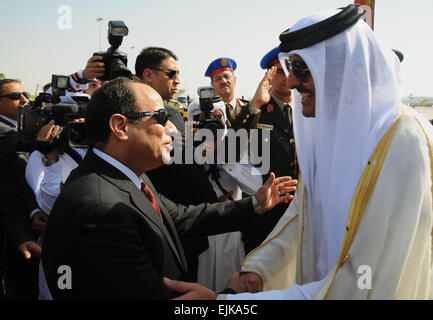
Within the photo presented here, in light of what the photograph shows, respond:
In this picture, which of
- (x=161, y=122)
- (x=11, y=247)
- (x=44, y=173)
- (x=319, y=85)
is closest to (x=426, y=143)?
(x=319, y=85)

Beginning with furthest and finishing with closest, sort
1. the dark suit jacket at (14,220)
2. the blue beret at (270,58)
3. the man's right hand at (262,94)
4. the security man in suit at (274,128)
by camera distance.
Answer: the blue beret at (270,58), the man's right hand at (262,94), the security man in suit at (274,128), the dark suit jacket at (14,220)

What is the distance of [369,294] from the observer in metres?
1.57

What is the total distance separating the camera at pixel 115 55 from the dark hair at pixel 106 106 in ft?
3.77

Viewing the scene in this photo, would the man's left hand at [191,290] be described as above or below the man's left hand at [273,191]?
below

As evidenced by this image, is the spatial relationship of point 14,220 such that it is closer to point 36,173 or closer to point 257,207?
point 36,173

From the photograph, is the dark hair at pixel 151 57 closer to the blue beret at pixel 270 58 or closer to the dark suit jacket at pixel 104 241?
the blue beret at pixel 270 58

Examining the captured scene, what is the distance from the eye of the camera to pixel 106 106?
1.99 meters

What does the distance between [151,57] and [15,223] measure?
7.06 feet

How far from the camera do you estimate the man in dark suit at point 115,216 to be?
64.7 inches

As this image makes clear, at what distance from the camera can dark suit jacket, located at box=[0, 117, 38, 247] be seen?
3186 millimetres

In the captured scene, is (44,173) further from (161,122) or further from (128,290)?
(128,290)

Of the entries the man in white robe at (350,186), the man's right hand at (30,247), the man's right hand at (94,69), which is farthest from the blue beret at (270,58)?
the man's right hand at (30,247)

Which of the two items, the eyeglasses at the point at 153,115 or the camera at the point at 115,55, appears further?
the camera at the point at 115,55

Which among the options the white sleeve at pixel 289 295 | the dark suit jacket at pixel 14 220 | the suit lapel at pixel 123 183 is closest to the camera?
the white sleeve at pixel 289 295
